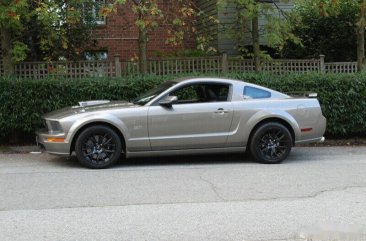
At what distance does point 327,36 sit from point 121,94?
8566mm

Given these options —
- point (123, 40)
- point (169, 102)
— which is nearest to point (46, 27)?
point (169, 102)

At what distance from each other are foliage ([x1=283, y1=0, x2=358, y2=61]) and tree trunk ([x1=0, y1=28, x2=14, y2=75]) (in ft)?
28.6

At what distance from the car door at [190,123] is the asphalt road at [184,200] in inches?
16.6

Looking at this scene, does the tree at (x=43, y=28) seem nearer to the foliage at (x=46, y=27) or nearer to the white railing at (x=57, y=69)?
the foliage at (x=46, y=27)

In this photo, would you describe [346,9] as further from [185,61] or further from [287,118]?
[287,118]

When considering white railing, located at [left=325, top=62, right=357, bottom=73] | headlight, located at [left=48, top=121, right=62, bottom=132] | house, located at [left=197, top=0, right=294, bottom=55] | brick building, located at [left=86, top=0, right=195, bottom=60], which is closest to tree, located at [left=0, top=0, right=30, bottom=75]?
headlight, located at [left=48, top=121, right=62, bottom=132]

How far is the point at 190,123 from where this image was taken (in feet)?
29.5

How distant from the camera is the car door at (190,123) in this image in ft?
29.2

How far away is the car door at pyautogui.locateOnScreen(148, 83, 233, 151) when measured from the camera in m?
8.91

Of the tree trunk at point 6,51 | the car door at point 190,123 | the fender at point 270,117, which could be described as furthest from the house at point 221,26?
the car door at point 190,123

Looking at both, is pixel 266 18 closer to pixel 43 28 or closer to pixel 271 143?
pixel 271 143

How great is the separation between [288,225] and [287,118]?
12.7 ft

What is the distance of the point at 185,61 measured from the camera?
1328 cm

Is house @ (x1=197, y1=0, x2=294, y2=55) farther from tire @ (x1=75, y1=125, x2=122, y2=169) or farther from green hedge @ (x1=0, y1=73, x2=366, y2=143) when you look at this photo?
tire @ (x1=75, y1=125, x2=122, y2=169)
